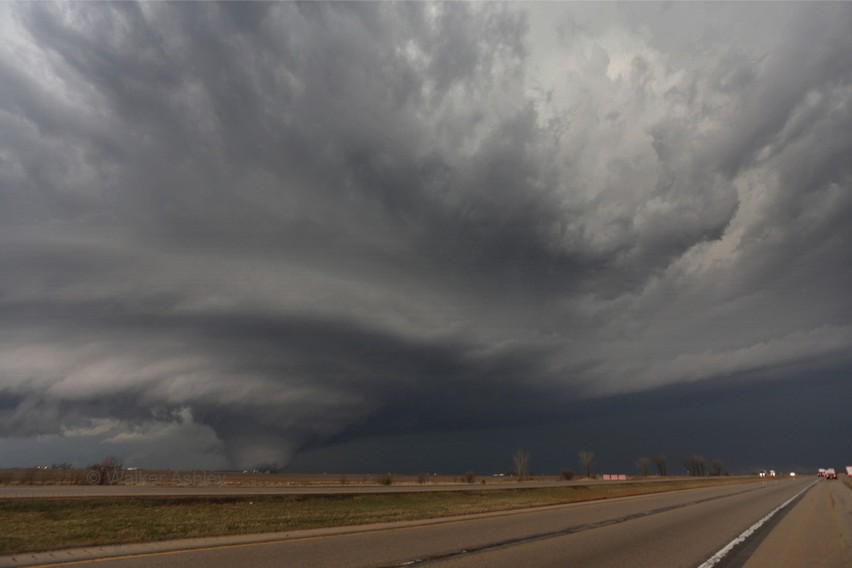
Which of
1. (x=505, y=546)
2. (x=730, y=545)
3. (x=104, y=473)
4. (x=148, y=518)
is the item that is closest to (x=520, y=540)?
(x=505, y=546)

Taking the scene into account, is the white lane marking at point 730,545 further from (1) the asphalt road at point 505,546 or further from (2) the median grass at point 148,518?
(2) the median grass at point 148,518

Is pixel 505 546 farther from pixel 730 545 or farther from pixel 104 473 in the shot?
pixel 104 473

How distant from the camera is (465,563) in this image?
12.9 metres

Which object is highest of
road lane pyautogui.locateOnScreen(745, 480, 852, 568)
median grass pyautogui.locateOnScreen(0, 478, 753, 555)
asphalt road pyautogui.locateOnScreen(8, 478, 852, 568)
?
median grass pyautogui.locateOnScreen(0, 478, 753, 555)

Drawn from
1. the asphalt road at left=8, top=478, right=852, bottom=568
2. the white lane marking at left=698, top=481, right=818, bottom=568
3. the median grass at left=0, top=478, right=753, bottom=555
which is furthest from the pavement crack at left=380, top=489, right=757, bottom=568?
the median grass at left=0, top=478, right=753, bottom=555

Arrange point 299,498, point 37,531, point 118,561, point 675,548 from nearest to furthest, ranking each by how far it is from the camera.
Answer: point 118,561
point 675,548
point 37,531
point 299,498

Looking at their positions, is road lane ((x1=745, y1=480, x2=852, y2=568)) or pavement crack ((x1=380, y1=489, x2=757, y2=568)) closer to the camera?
pavement crack ((x1=380, y1=489, x2=757, y2=568))

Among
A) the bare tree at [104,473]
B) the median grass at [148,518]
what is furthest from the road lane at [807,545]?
the bare tree at [104,473]

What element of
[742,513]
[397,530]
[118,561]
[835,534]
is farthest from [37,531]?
[742,513]

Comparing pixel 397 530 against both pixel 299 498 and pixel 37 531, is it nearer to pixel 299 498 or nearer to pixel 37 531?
pixel 37 531

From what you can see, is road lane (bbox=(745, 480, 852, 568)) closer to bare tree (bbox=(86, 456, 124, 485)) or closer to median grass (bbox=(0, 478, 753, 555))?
median grass (bbox=(0, 478, 753, 555))

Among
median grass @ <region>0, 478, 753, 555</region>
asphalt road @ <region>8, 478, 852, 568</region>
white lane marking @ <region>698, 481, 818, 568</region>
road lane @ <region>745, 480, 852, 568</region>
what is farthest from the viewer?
median grass @ <region>0, 478, 753, 555</region>

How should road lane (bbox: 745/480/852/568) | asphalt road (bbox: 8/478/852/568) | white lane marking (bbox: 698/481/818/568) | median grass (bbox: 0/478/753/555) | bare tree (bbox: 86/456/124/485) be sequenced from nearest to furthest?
asphalt road (bbox: 8/478/852/568) < white lane marking (bbox: 698/481/818/568) < road lane (bbox: 745/480/852/568) < median grass (bbox: 0/478/753/555) < bare tree (bbox: 86/456/124/485)

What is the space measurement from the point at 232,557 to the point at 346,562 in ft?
9.47
